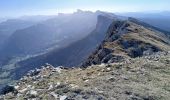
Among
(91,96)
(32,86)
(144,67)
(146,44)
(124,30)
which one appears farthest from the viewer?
(124,30)

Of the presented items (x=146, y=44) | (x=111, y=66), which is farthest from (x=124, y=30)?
(x=111, y=66)

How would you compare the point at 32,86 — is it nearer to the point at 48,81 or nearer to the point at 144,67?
the point at 48,81

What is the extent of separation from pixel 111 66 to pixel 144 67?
9.93ft

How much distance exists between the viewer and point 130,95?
2527cm

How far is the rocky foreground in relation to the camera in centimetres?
2512

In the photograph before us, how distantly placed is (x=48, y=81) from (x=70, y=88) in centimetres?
416

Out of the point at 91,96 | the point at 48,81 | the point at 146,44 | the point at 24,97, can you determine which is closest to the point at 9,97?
the point at 24,97

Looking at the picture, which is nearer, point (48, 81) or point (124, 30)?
point (48, 81)

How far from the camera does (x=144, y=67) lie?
32469mm

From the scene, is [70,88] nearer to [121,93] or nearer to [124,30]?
[121,93]

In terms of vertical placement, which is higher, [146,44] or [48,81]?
[48,81]

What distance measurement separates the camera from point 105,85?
26812 millimetres

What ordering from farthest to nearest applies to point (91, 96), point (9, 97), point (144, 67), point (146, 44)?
point (146, 44) < point (144, 67) < point (9, 97) < point (91, 96)

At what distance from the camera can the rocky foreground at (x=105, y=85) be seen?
25.1 metres
